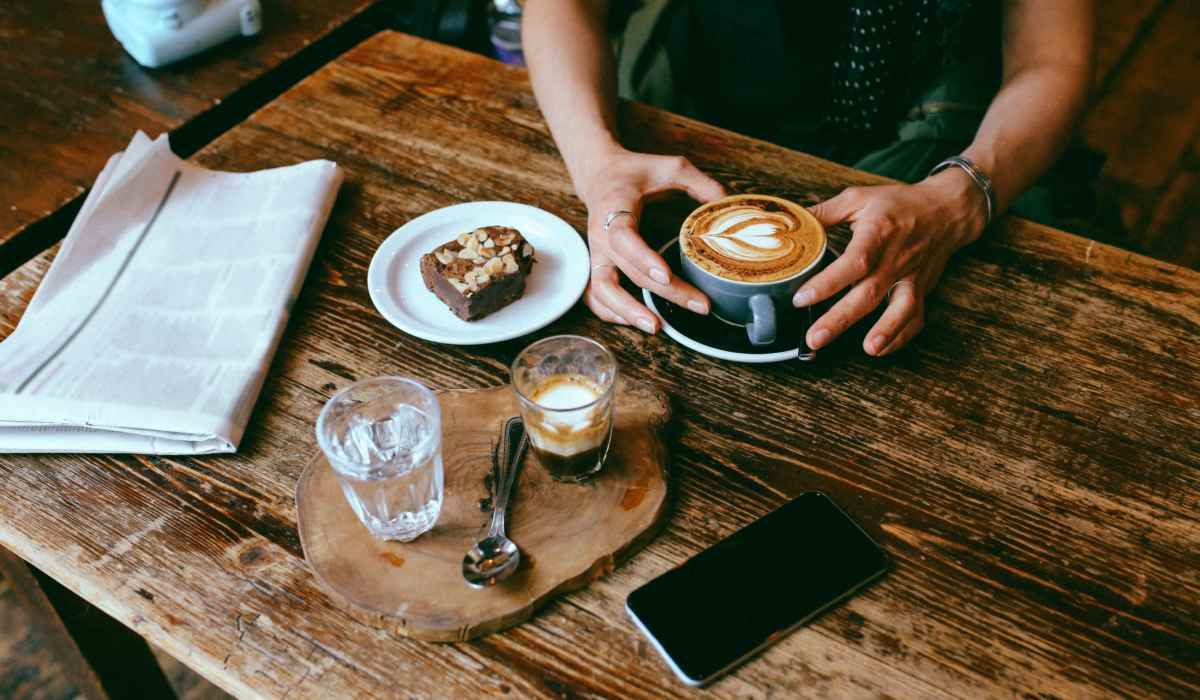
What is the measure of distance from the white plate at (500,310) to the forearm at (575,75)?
107 mm

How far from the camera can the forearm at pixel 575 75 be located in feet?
4.16

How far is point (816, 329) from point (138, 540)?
778mm

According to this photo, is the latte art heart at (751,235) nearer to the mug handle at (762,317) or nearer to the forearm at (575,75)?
the mug handle at (762,317)

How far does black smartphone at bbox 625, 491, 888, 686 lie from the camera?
752 millimetres

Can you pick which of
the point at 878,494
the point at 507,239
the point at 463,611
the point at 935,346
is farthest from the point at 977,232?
the point at 463,611

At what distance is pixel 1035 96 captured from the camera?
131cm

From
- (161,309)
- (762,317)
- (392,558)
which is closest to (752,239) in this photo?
(762,317)

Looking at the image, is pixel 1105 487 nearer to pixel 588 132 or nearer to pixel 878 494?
pixel 878 494

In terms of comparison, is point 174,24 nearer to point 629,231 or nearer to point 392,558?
point 629,231

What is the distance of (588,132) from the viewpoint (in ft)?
4.17

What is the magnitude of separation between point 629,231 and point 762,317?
22 cm

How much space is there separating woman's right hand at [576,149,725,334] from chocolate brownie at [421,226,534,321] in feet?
0.34

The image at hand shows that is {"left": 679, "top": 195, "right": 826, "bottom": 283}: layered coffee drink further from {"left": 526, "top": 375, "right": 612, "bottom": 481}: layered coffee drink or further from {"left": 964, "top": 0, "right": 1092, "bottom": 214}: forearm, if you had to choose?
{"left": 964, "top": 0, "right": 1092, "bottom": 214}: forearm

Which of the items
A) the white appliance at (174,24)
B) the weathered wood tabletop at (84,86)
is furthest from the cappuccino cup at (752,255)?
the white appliance at (174,24)
